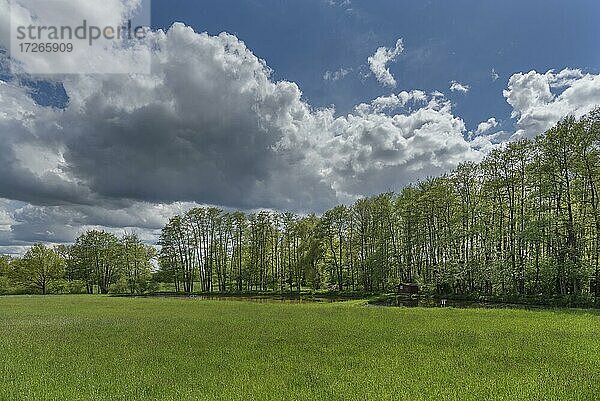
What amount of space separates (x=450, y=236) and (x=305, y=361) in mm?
43117

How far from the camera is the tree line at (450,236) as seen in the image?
3562cm

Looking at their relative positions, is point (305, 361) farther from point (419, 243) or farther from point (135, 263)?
point (135, 263)

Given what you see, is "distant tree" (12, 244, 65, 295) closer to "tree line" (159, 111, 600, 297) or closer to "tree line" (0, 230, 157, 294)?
"tree line" (0, 230, 157, 294)

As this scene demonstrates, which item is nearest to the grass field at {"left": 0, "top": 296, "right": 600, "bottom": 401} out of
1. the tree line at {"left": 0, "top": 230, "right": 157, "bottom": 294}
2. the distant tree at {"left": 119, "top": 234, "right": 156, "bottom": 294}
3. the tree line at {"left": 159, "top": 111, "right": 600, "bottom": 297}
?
the tree line at {"left": 159, "top": 111, "right": 600, "bottom": 297}

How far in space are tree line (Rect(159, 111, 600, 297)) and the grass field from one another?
59.1 ft

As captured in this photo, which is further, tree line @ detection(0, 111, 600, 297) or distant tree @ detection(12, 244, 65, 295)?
distant tree @ detection(12, 244, 65, 295)

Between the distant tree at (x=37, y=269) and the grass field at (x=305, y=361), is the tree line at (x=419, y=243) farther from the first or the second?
the grass field at (x=305, y=361)

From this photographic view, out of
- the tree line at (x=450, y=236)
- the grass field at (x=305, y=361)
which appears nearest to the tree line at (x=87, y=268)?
the tree line at (x=450, y=236)

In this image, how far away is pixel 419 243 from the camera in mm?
56250

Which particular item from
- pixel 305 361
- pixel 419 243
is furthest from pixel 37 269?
pixel 305 361

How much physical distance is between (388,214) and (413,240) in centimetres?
781

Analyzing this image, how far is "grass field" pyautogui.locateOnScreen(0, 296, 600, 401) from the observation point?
9898 mm

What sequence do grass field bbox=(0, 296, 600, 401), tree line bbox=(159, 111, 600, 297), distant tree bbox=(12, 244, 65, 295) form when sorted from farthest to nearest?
distant tree bbox=(12, 244, 65, 295) → tree line bbox=(159, 111, 600, 297) → grass field bbox=(0, 296, 600, 401)

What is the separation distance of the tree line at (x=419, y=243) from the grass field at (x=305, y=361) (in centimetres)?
1843
